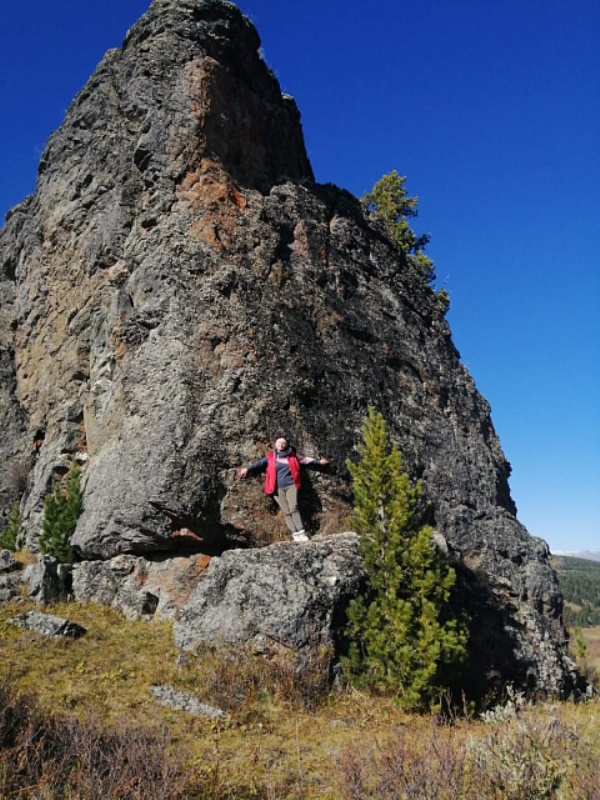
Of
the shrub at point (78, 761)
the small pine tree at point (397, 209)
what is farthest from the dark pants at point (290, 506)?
the small pine tree at point (397, 209)

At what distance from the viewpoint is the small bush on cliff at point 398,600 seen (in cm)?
1004

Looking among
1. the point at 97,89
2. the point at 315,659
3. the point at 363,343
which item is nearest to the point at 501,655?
the point at 315,659

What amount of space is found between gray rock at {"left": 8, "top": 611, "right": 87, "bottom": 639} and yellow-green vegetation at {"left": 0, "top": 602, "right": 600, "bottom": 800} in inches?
8.5

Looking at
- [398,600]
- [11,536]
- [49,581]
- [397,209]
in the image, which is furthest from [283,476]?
[397,209]

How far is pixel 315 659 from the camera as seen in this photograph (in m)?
10.8

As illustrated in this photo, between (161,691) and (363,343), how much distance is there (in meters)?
13.2

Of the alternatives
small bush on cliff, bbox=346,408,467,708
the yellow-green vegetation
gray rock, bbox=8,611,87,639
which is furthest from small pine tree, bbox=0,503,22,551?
small bush on cliff, bbox=346,408,467,708

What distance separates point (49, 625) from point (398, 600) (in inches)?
292

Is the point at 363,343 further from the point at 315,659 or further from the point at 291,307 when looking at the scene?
the point at 315,659

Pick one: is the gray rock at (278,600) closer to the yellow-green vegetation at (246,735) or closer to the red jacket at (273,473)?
the yellow-green vegetation at (246,735)

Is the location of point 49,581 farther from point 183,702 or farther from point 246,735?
point 246,735

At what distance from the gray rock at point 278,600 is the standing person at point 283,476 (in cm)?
183

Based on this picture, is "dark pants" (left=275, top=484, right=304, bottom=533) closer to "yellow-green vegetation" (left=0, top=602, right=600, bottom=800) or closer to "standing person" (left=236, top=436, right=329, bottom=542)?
"standing person" (left=236, top=436, right=329, bottom=542)

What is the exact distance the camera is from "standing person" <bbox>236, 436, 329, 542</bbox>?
48.0ft
